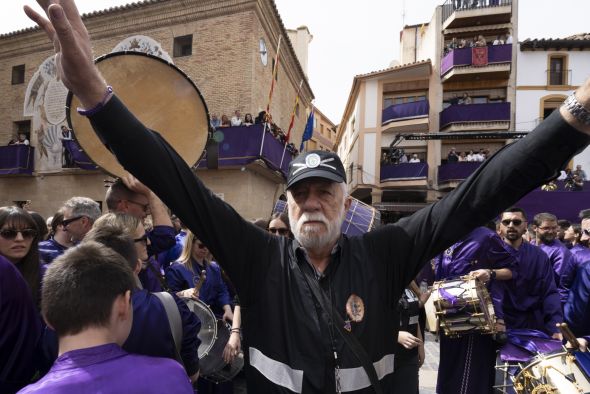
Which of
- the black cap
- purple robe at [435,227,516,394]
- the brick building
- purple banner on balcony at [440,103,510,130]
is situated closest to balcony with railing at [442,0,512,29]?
purple banner on balcony at [440,103,510,130]

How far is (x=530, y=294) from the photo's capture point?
422 cm

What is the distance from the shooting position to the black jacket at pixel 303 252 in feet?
4.31

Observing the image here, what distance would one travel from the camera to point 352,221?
6543 millimetres

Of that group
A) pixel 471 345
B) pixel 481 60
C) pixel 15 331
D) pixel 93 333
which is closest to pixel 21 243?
pixel 15 331

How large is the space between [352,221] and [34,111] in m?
17.1

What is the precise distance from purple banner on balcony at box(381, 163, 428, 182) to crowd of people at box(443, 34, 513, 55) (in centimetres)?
713

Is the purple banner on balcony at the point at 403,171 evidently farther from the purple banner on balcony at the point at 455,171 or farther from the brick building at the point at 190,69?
the brick building at the point at 190,69

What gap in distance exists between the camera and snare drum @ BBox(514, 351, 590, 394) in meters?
2.86

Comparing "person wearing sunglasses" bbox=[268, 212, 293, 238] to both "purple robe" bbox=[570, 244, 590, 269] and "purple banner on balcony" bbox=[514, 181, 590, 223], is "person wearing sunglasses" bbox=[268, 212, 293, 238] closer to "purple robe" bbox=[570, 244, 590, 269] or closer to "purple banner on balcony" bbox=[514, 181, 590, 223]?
"purple robe" bbox=[570, 244, 590, 269]

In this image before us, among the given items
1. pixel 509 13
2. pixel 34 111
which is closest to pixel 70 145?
pixel 34 111

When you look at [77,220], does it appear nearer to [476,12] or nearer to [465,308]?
[465,308]

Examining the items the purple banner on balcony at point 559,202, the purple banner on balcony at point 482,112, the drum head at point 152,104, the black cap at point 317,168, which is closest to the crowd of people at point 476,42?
the purple banner on balcony at point 482,112

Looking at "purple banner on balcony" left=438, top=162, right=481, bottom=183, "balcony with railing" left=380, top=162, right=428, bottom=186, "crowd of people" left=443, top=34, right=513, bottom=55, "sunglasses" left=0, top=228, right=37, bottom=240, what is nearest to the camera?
"sunglasses" left=0, top=228, right=37, bottom=240

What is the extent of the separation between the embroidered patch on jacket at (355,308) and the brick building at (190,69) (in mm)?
11296
